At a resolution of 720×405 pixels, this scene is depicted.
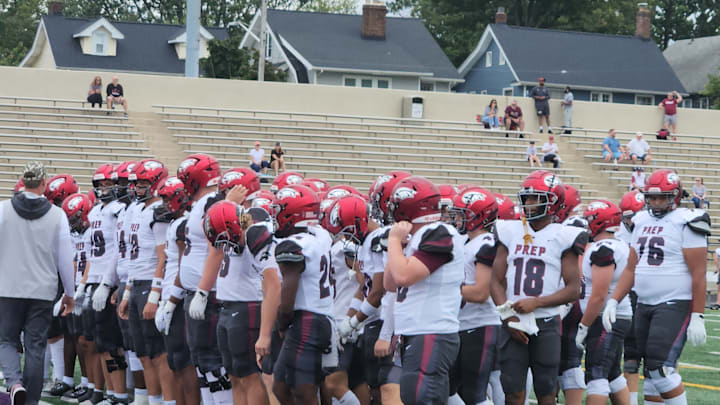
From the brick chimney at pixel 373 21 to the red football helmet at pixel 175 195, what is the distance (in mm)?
37163

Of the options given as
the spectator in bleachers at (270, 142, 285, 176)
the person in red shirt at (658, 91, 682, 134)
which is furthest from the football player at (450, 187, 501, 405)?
the person in red shirt at (658, 91, 682, 134)

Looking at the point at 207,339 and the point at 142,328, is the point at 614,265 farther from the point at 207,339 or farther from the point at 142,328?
the point at 142,328

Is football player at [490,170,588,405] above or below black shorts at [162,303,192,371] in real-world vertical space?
above

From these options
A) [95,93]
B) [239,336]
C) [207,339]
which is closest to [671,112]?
[95,93]

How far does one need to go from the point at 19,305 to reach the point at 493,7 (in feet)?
154

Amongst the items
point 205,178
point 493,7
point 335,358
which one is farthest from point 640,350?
point 493,7

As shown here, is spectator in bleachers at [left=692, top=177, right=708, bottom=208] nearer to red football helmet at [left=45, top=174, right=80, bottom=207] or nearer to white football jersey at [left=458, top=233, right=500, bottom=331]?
red football helmet at [left=45, top=174, right=80, bottom=207]

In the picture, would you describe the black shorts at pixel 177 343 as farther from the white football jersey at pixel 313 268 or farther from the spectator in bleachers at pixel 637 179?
the spectator in bleachers at pixel 637 179

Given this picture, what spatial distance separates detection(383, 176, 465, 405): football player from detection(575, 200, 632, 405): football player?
5.78ft

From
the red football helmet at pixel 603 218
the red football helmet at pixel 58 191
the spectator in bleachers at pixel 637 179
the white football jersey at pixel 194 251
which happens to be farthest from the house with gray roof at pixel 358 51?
the white football jersey at pixel 194 251

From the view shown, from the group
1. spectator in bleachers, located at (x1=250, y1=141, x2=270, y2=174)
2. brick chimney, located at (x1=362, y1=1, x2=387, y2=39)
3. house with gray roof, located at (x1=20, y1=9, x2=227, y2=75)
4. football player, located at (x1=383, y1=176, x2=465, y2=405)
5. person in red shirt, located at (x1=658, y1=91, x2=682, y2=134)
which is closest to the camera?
football player, located at (x1=383, y1=176, x2=465, y2=405)

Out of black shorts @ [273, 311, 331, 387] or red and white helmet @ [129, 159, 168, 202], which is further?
red and white helmet @ [129, 159, 168, 202]

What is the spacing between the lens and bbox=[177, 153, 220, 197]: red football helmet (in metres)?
7.36

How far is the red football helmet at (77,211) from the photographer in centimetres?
930
